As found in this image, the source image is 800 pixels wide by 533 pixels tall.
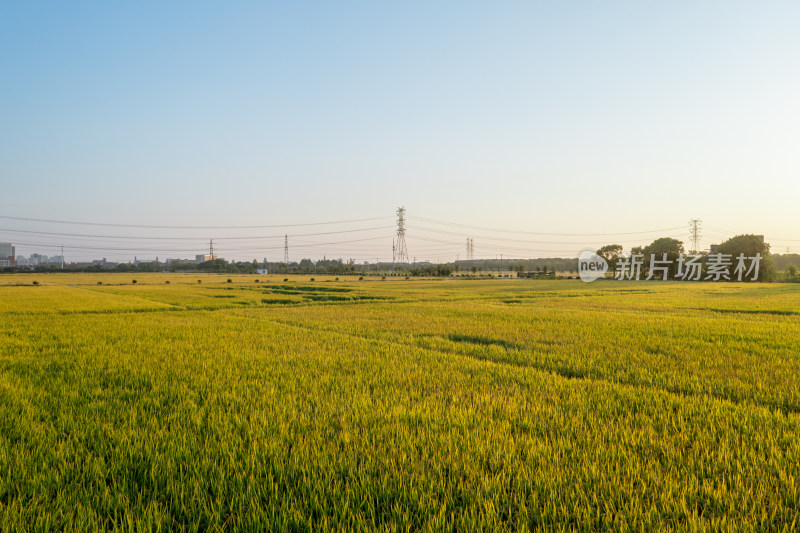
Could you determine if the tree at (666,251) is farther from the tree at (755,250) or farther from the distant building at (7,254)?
the distant building at (7,254)

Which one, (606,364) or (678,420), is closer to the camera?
(678,420)

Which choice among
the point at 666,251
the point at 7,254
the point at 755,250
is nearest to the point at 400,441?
the point at 755,250

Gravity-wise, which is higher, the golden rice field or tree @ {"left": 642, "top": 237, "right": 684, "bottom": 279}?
tree @ {"left": 642, "top": 237, "right": 684, "bottom": 279}

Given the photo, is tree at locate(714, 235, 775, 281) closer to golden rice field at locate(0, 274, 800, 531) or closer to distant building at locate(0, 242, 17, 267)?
golden rice field at locate(0, 274, 800, 531)

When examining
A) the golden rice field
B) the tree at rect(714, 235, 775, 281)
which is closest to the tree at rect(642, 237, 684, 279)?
the tree at rect(714, 235, 775, 281)

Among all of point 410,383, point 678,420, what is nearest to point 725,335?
point 678,420

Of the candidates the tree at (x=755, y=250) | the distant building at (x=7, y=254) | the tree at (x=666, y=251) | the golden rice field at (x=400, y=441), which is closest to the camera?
A: the golden rice field at (x=400, y=441)

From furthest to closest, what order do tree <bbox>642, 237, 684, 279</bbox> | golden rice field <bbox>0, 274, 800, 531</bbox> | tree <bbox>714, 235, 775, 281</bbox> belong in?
tree <bbox>642, 237, 684, 279</bbox>, tree <bbox>714, 235, 775, 281</bbox>, golden rice field <bbox>0, 274, 800, 531</bbox>

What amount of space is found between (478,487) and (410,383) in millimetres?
3429

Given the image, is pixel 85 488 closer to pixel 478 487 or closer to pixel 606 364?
pixel 478 487

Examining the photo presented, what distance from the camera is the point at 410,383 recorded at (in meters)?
6.41

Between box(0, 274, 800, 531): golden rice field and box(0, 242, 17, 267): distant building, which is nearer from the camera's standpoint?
box(0, 274, 800, 531): golden rice field

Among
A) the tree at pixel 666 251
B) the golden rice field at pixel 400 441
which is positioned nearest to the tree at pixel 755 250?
the tree at pixel 666 251

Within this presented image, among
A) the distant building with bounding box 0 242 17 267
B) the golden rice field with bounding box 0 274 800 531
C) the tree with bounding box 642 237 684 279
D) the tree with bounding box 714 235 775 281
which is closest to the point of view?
the golden rice field with bounding box 0 274 800 531
